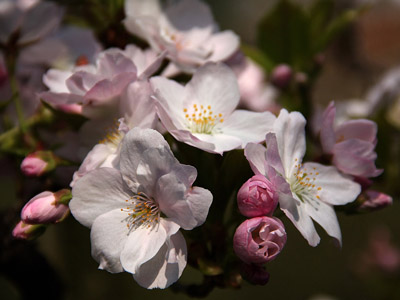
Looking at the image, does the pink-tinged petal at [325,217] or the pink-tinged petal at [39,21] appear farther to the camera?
the pink-tinged petal at [39,21]

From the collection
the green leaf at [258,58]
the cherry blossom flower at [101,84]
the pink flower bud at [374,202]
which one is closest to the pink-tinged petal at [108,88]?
the cherry blossom flower at [101,84]

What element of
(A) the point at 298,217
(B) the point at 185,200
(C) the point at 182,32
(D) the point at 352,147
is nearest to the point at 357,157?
(D) the point at 352,147

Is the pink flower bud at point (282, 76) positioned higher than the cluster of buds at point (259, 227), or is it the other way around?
the cluster of buds at point (259, 227)

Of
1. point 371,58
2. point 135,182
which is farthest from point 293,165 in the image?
point 371,58

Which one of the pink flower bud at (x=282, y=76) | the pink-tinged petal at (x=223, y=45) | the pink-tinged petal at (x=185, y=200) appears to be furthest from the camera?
the pink flower bud at (x=282, y=76)

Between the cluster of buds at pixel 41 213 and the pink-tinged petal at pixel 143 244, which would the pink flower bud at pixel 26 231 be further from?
the pink-tinged petal at pixel 143 244

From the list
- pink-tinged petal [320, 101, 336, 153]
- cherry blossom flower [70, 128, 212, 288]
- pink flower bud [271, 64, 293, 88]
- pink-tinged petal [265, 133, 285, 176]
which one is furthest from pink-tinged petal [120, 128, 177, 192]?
pink flower bud [271, 64, 293, 88]

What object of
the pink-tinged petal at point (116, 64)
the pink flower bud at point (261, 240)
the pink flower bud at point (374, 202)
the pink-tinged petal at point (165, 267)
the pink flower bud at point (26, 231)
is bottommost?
the pink flower bud at point (26, 231)

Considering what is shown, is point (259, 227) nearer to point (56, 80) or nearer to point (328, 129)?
point (328, 129)
